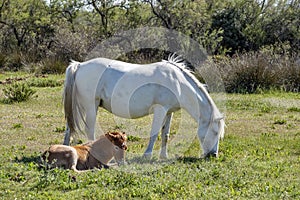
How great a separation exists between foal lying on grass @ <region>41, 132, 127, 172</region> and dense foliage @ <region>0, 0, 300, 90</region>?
18293 mm

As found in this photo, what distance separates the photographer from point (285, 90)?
55.0ft

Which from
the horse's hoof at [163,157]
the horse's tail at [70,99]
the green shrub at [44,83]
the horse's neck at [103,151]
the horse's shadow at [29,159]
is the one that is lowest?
the green shrub at [44,83]

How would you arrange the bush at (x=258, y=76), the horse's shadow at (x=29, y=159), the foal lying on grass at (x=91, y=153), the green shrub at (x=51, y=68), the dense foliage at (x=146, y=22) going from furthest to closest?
the dense foliage at (x=146, y=22) → the green shrub at (x=51, y=68) → the bush at (x=258, y=76) → the horse's shadow at (x=29, y=159) → the foal lying on grass at (x=91, y=153)

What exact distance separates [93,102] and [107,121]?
314 centimetres

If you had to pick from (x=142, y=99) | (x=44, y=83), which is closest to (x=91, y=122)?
(x=142, y=99)

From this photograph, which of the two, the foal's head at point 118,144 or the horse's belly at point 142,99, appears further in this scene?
the horse's belly at point 142,99

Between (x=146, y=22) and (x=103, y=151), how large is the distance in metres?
20.9

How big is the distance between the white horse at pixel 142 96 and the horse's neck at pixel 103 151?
87 cm

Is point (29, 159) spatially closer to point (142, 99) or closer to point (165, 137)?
point (142, 99)

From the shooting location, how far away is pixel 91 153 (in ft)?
24.0

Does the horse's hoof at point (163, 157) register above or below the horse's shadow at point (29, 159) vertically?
below

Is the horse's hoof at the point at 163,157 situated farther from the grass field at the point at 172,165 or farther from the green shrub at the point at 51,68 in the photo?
the green shrub at the point at 51,68

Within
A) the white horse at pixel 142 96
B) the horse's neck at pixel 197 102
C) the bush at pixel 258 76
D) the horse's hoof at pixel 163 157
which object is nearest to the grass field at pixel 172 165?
the horse's hoof at pixel 163 157

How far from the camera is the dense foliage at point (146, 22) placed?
26.7 metres
